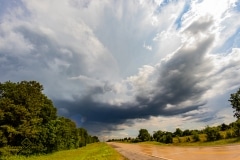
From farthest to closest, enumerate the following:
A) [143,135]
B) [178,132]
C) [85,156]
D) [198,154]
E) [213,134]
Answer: [143,135] < [178,132] < [213,134] < [85,156] < [198,154]

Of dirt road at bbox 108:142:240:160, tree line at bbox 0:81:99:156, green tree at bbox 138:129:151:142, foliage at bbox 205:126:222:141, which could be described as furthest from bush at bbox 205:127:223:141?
green tree at bbox 138:129:151:142

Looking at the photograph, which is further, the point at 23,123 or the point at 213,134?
the point at 23,123

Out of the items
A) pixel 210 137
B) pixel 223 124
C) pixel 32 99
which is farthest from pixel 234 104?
pixel 32 99

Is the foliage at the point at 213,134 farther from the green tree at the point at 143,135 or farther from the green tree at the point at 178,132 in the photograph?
the green tree at the point at 143,135

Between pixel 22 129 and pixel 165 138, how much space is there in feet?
164

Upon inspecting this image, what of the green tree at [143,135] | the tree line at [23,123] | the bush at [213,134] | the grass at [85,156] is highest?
the green tree at [143,135]

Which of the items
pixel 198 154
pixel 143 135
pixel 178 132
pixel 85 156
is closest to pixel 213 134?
pixel 85 156

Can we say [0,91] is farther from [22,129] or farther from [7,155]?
[7,155]

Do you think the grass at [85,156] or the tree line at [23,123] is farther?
the tree line at [23,123]

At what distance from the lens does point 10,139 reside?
49156 millimetres

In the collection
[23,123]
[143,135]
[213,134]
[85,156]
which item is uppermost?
[143,135]

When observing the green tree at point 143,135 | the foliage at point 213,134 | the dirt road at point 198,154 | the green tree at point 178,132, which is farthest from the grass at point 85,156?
the green tree at point 143,135

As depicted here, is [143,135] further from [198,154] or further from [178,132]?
[198,154]

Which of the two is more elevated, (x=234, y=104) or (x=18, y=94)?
(x=18, y=94)
